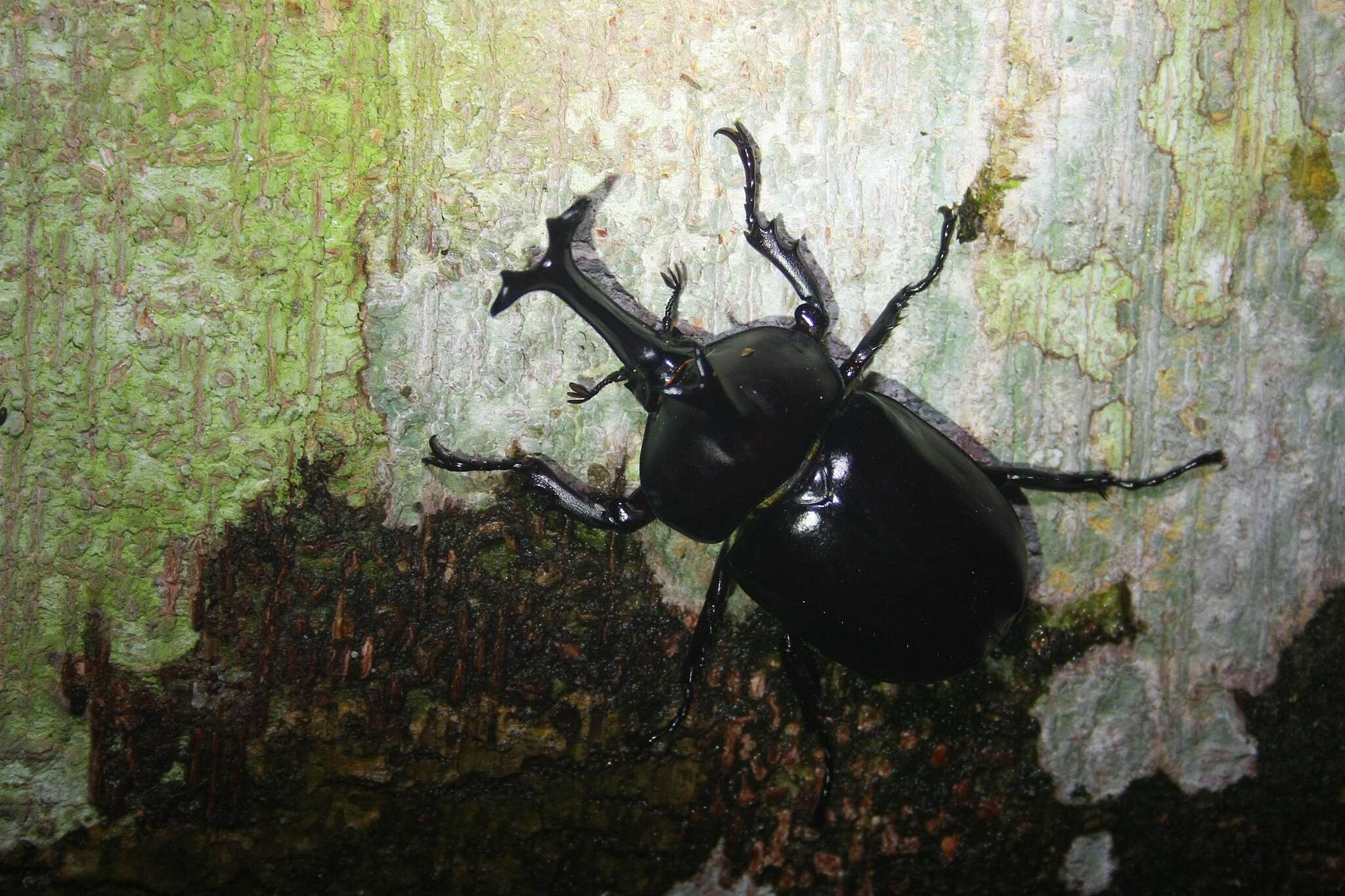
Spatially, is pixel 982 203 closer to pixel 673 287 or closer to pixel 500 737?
pixel 673 287

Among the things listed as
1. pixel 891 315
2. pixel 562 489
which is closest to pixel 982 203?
pixel 891 315

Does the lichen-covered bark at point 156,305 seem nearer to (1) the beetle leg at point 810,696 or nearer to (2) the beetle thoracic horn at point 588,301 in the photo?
(2) the beetle thoracic horn at point 588,301

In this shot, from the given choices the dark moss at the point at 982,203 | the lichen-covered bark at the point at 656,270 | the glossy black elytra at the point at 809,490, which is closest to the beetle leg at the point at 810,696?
the glossy black elytra at the point at 809,490

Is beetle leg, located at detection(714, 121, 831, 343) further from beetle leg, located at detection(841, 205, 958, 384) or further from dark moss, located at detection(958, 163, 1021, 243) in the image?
dark moss, located at detection(958, 163, 1021, 243)

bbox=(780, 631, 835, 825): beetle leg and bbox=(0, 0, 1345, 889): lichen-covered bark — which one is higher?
bbox=(0, 0, 1345, 889): lichen-covered bark

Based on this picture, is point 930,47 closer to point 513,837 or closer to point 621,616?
point 621,616

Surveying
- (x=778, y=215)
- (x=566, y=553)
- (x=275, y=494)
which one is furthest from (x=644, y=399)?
(x=275, y=494)

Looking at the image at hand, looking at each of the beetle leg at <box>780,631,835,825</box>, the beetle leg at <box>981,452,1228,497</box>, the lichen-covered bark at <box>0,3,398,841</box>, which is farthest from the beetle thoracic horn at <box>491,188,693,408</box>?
the beetle leg at <box>981,452,1228,497</box>

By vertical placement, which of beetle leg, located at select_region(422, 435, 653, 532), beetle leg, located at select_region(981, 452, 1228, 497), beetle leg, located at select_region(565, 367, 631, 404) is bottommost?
beetle leg, located at select_region(422, 435, 653, 532)
